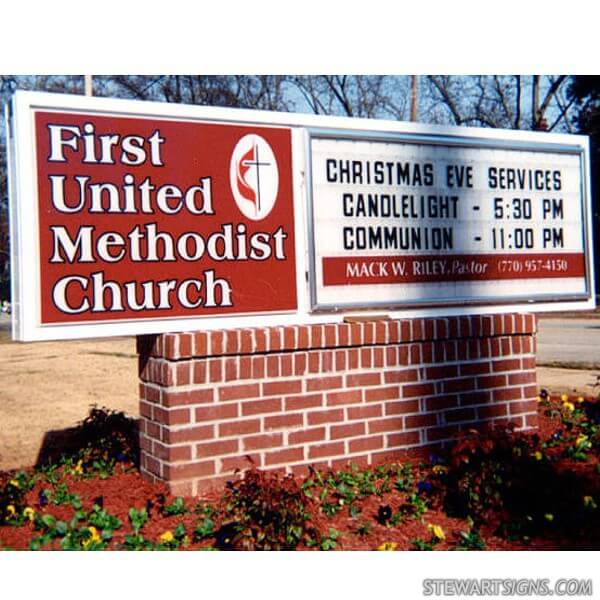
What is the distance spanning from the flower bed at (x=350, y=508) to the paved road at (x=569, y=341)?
8621 millimetres

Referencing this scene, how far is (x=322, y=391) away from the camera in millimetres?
4941

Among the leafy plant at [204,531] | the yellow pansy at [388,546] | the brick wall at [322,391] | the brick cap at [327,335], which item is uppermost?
the brick cap at [327,335]

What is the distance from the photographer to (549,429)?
6.04 meters

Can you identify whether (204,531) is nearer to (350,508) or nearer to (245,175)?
(350,508)

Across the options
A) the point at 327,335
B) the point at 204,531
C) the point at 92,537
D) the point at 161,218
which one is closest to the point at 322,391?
the point at 327,335

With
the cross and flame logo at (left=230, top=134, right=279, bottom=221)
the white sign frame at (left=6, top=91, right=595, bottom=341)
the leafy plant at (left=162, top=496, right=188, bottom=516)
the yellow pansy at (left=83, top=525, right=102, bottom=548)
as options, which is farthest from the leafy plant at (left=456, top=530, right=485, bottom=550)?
the cross and flame logo at (left=230, top=134, right=279, bottom=221)

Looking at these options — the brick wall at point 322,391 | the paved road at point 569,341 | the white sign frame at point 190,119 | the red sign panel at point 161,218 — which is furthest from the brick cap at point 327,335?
the paved road at point 569,341

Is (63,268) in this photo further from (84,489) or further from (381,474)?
(381,474)

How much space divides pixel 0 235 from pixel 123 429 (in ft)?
162

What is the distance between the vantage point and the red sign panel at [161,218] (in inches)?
171

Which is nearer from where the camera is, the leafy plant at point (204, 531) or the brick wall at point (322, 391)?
the leafy plant at point (204, 531)

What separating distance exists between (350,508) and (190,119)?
2.57m

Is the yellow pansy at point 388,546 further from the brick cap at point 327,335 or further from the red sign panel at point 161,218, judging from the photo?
the red sign panel at point 161,218

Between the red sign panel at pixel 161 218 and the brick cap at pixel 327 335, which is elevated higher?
the red sign panel at pixel 161 218
